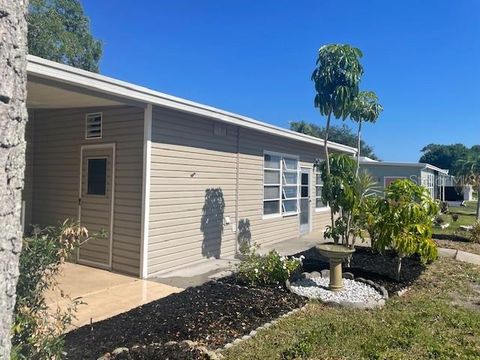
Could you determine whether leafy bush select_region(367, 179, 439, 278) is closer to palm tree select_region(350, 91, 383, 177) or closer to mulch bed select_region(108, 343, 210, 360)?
palm tree select_region(350, 91, 383, 177)

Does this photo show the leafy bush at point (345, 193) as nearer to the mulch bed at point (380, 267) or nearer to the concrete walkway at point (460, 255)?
the mulch bed at point (380, 267)

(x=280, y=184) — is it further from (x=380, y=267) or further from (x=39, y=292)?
(x=39, y=292)

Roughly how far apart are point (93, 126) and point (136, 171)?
1374 mm

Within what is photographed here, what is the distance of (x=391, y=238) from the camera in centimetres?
650

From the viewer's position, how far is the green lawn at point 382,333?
378 cm

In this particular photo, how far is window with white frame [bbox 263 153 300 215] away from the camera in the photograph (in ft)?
33.9

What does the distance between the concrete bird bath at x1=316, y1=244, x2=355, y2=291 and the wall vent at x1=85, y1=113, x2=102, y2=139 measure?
A: 170 inches

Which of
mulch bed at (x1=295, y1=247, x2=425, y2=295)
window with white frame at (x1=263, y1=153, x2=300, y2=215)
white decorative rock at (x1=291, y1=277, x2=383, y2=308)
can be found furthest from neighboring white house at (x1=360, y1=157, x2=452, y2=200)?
white decorative rock at (x1=291, y1=277, x2=383, y2=308)

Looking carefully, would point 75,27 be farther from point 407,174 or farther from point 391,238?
point 391,238

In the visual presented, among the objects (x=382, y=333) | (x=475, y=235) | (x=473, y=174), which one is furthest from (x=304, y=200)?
(x=473, y=174)

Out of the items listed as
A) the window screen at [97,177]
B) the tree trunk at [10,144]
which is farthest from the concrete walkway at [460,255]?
the tree trunk at [10,144]

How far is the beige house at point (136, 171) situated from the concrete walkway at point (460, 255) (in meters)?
4.71

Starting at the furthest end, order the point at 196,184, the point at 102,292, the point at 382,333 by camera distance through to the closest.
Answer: the point at 196,184 < the point at 102,292 < the point at 382,333

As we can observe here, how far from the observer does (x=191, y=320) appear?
4.43 meters
